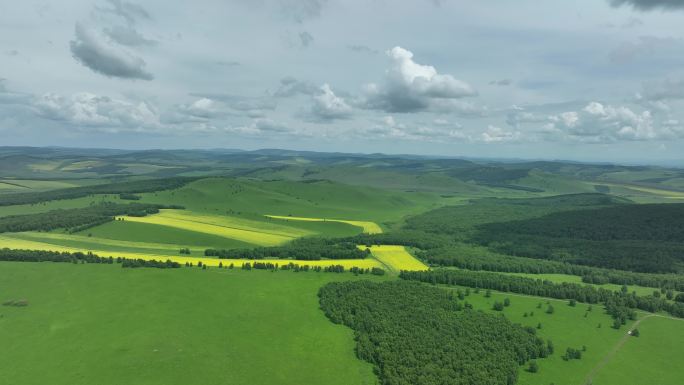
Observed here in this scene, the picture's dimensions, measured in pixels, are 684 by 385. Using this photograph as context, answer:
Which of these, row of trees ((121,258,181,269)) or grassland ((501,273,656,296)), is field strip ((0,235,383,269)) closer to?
row of trees ((121,258,181,269))

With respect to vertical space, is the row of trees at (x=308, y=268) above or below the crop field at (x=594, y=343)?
above

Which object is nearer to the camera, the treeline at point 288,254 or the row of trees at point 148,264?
the row of trees at point 148,264

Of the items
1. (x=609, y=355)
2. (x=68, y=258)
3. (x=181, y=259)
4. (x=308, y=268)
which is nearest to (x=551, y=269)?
(x=609, y=355)

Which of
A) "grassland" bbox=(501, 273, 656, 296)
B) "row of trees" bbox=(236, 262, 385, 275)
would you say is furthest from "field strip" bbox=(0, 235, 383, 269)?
Answer: "grassland" bbox=(501, 273, 656, 296)

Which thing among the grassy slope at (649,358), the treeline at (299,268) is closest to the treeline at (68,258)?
the treeline at (299,268)

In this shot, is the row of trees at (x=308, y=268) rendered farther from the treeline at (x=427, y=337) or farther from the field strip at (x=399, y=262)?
the treeline at (x=427, y=337)

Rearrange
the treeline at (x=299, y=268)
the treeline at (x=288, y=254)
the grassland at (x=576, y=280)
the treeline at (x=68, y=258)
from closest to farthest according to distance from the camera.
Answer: the grassland at (x=576, y=280)
the treeline at (x=68, y=258)
the treeline at (x=299, y=268)
the treeline at (x=288, y=254)
